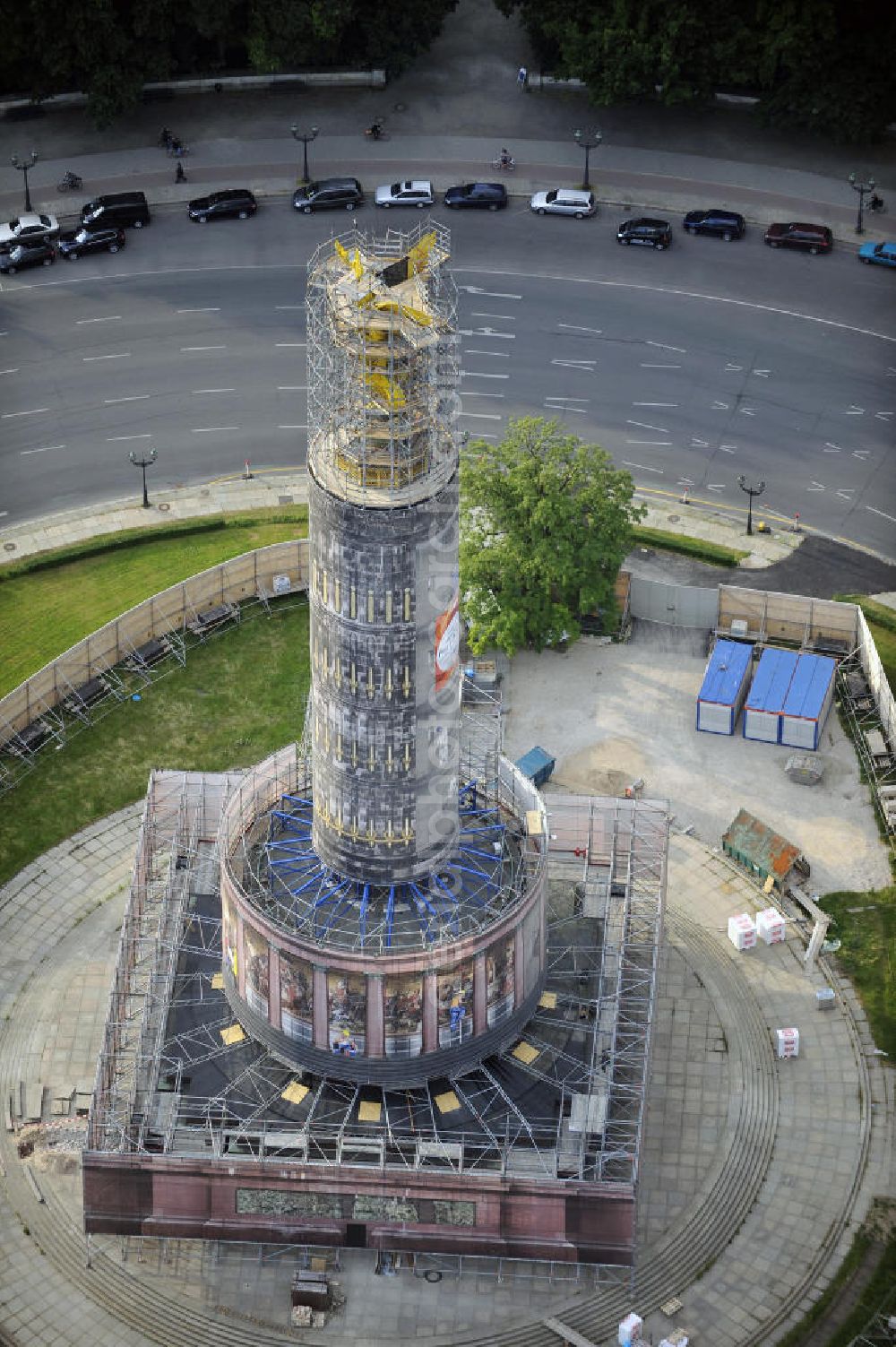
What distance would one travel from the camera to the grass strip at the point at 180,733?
150125 mm

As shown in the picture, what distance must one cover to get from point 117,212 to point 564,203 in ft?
111

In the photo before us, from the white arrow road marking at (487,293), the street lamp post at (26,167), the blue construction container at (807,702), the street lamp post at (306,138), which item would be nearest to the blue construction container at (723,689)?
the blue construction container at (807,702)

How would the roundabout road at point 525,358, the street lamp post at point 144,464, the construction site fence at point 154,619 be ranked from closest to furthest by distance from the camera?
the construction site fence at point 154,619
the street lamp post at point 144,464
the roundabout road at point 525,358

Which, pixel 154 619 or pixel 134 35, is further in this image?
pixel 134 35

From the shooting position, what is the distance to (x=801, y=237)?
190750 millimetres

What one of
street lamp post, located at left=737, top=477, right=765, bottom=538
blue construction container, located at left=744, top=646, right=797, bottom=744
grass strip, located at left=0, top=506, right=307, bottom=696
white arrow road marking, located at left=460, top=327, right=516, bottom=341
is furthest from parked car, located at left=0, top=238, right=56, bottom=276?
blue construction container, located at left=744, top=646, right=797, bottom=744

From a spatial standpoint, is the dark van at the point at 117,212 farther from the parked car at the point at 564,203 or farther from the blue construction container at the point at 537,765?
the blue construction container at the point at 537,765

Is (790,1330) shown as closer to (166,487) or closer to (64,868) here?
(64,868)

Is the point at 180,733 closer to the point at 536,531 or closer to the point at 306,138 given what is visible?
the point at 536,531

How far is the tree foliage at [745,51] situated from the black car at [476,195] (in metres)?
10.4

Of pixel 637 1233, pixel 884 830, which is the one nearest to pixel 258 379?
pixel 884 830

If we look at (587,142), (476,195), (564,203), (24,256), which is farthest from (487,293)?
(24,256)

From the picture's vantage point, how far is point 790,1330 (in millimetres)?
123750

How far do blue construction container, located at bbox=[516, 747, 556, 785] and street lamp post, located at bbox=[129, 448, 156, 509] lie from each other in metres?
33.4
